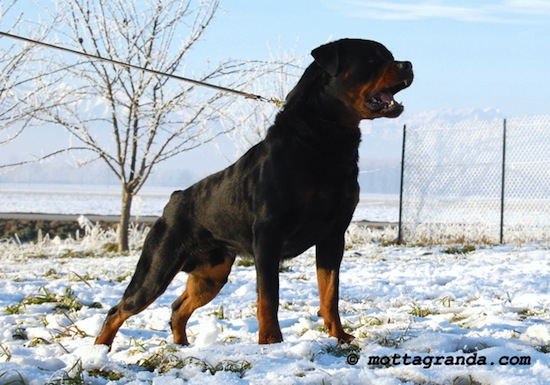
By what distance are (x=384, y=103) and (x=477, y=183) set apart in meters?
10.9

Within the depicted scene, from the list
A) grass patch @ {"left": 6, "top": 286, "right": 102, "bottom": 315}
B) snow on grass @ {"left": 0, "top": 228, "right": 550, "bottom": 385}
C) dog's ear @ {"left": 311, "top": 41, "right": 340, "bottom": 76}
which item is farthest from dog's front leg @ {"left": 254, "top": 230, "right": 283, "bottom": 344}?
grass patch @ {"left": 6, "top": 286, "right": 102, "bottom": 315}

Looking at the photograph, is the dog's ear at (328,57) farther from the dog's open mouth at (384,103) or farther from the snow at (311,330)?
the snow at (311,330)

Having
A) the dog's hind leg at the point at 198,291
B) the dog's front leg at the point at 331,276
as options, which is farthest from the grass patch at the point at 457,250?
the dog's front leg at the point at 331,276

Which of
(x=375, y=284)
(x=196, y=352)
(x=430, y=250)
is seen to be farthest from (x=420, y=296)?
(x=430, y=250)

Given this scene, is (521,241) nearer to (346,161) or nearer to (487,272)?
(487,272)

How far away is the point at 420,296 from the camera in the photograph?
5711 millimetres

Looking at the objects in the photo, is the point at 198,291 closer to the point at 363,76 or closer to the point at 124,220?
the point at 363,76

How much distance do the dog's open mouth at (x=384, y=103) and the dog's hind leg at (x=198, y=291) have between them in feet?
4.05

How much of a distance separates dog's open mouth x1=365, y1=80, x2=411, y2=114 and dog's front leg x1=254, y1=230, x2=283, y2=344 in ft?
2.71

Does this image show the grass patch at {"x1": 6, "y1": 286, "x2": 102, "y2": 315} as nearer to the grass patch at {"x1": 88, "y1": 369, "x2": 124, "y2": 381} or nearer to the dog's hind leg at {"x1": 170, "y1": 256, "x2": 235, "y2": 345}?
the dog's hind leg at {"x1": 170, "y1": 256, "x2": 235, "y2": 345}

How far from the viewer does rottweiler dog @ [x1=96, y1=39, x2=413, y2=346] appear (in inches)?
137

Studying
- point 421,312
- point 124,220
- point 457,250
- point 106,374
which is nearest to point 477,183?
point 457,250

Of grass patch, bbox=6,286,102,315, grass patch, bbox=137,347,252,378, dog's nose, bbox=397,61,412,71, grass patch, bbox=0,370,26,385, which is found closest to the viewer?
grass patch, bbox=0,370,26,385

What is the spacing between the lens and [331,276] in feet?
12.3
